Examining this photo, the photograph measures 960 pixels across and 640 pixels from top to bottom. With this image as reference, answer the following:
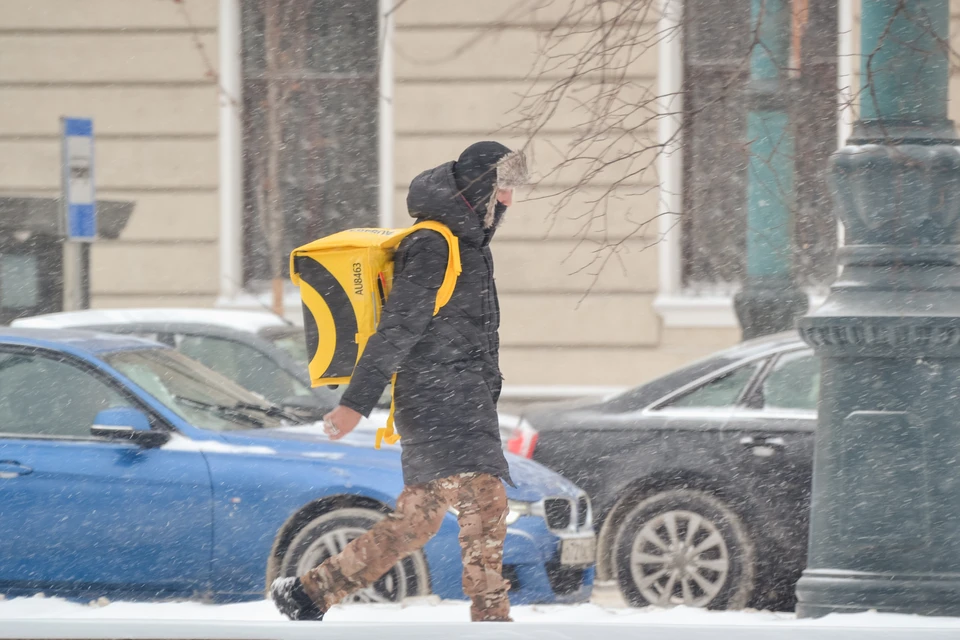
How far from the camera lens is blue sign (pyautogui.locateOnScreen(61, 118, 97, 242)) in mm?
9656

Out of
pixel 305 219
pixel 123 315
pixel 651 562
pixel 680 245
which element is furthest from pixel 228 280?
pixel 651 562

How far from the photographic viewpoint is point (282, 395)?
8062mm

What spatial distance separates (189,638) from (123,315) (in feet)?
15.7

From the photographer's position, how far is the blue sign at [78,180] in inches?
380

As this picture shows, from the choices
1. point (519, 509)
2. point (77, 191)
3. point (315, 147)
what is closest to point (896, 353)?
point (519, 509)

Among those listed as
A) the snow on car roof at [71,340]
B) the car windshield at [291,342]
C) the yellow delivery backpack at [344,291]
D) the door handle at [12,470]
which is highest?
the yellow delivery backpack at [344,291]

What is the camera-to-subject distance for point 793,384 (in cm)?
730

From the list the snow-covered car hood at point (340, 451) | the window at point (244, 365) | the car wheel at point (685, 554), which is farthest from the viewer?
the window at point (244, 365)

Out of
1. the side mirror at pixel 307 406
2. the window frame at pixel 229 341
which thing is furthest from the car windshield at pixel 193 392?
the window frame at pixel 229 341

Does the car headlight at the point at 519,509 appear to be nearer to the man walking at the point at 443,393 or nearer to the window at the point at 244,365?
the man walking at the point at 443,393

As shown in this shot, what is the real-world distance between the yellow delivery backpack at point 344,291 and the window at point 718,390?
2861 millimetres

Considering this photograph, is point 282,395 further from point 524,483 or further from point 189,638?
point 189,638

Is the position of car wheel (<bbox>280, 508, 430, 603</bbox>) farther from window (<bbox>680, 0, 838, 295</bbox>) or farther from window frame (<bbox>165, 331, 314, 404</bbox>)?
window (<bbox>680, 0, 838, 295</bbox>)

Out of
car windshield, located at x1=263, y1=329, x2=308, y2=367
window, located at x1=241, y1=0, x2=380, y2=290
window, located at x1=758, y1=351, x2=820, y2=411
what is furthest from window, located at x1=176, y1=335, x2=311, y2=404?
window, located at x1=241, y1=0, x2=380, y2=290
